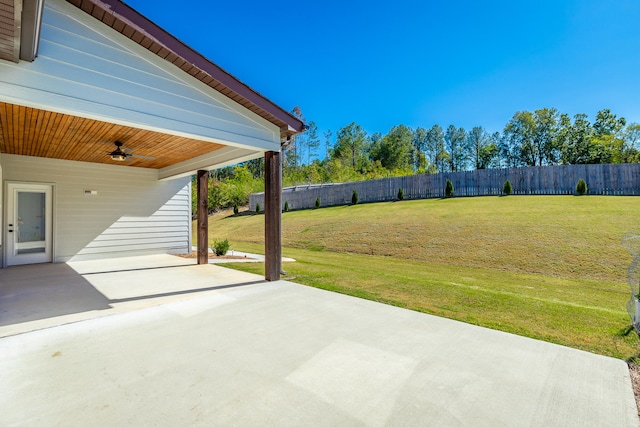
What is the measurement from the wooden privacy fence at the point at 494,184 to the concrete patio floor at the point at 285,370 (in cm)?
1457

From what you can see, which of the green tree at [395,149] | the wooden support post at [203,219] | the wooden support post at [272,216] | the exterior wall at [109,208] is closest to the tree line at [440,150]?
the green tree at [395,149]

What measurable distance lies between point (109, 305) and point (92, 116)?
2592 millimetres

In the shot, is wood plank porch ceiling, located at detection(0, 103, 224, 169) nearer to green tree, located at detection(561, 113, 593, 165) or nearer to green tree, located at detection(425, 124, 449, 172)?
green tree, located at detection(561, 113, 593, 165)

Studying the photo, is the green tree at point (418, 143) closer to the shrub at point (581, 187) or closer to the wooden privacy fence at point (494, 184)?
the wooden privacy fence at point (494, 184)

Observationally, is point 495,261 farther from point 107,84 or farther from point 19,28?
point 19,28

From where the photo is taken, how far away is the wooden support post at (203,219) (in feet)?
25.3

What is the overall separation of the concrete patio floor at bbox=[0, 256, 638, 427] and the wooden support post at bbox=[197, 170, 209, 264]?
3.61 m

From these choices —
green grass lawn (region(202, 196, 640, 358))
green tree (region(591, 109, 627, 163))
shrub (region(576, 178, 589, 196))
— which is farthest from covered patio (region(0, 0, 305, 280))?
green tree (region(591, 109, 627, 163))

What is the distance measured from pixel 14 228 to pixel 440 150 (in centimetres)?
4850

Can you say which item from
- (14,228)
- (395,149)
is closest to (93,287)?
(14,228)

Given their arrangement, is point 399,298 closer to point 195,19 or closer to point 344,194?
point 195,19

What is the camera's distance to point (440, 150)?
46062 mm

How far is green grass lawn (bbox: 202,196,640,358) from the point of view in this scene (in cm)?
374

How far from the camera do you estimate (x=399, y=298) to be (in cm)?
451
